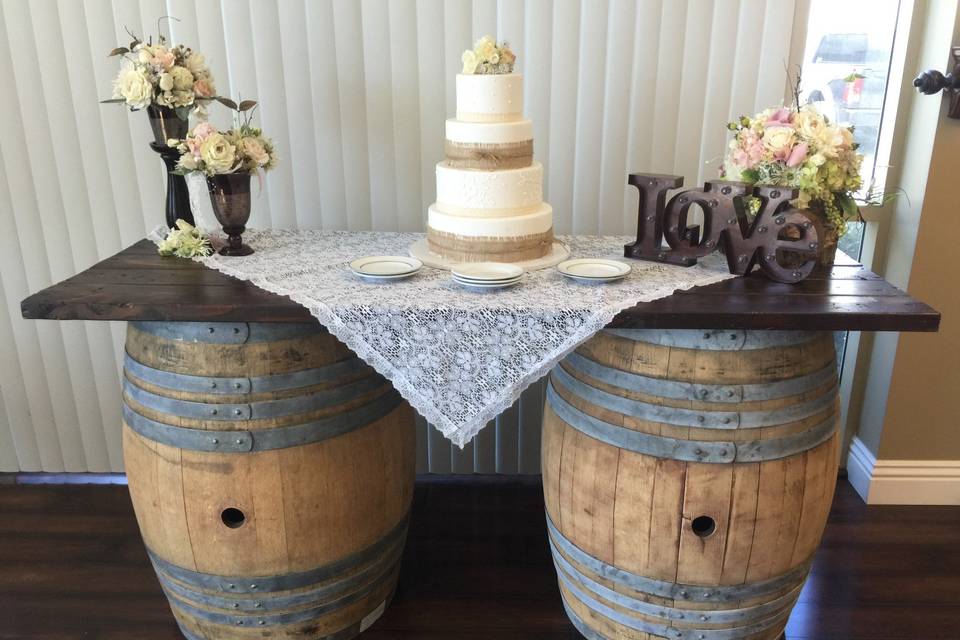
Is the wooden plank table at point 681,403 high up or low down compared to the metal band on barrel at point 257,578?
up

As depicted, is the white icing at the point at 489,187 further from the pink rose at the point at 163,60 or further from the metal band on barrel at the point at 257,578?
the metal band on barrel at the point at 257,578

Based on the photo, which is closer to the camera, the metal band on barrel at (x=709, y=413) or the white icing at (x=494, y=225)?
the metal band on barrel at (x=709, y=413)

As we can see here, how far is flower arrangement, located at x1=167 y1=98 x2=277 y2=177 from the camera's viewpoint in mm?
1582

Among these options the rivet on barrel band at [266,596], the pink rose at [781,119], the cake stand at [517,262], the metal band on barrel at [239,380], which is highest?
the pink rose at [781,119]

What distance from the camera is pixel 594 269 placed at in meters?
1.55

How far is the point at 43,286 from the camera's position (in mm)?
2111

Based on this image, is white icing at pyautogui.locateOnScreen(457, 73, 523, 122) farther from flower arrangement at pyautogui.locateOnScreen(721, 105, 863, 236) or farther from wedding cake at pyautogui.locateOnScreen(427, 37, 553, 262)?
flower arrangement at pyautogui.locateOnScreen(721, 105, 863, 236)

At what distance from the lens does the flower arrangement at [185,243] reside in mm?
1683

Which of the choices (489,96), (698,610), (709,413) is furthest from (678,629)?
(489,96)

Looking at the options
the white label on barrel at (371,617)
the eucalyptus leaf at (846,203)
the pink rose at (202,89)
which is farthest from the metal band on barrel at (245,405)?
the eucalyptus leaf at (846,203)

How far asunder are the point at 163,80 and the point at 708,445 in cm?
137

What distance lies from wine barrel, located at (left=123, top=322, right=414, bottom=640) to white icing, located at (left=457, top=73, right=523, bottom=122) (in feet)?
1.93

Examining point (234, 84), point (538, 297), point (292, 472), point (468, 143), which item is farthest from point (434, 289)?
point (234, 84)

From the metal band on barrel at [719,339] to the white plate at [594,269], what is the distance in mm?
164
